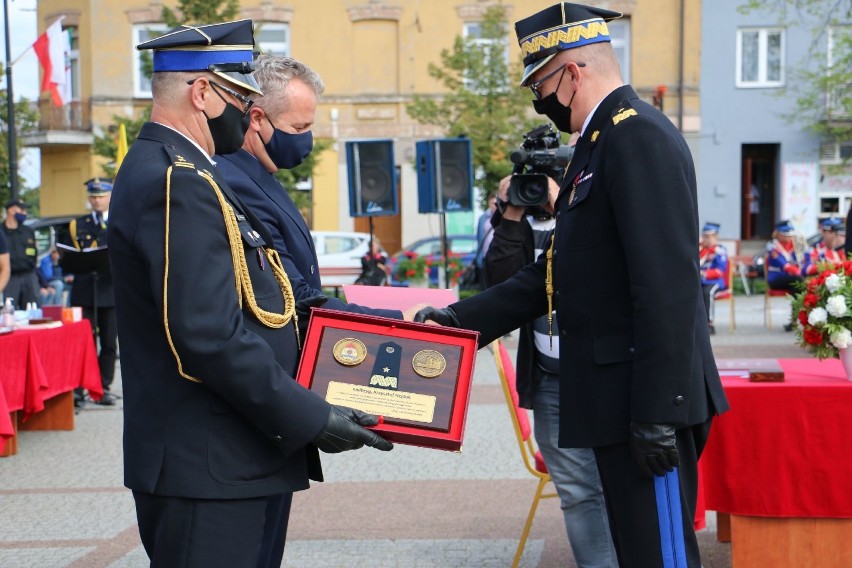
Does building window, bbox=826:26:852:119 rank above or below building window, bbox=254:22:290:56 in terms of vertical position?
below

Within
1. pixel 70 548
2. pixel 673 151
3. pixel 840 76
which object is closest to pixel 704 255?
pixel 840 76

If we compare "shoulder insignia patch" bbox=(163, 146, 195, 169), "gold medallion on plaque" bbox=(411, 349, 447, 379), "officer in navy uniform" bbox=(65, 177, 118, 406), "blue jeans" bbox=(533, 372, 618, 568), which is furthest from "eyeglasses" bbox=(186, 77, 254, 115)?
"officer in navy uniform" bbox=(65, 177, 118, 406)

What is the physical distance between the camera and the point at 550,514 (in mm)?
6523

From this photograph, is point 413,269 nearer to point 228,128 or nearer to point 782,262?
point 782,262

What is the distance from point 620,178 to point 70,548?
400 cm

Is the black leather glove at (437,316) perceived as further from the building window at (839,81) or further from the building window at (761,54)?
the building window at (761,54)

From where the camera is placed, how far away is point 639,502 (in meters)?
3.26

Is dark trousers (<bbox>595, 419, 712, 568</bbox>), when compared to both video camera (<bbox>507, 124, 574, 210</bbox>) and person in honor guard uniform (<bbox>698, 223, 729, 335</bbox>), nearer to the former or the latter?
video camera (<bbox>507, 124, 574, 210</bbox>)

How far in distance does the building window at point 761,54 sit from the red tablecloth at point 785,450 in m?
29.4

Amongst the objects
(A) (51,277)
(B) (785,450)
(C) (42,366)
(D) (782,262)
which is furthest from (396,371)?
(A) (51,277)

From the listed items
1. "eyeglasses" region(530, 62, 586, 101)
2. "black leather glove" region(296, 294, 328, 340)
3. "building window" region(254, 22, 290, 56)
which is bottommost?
"black leather glove" region(296, 294, 328, 340)

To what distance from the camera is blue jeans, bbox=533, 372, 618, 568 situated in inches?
183

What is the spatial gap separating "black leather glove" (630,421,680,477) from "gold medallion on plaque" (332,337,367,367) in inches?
31.5

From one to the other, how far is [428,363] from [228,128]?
2.89ft
